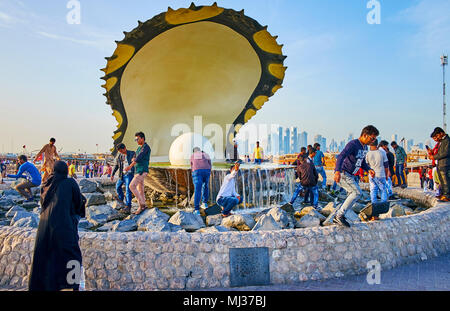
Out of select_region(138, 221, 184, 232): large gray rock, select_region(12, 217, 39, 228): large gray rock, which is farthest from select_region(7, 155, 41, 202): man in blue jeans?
select_region(138, 221, 184, 232): large gray rock

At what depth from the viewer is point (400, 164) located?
10.1 m

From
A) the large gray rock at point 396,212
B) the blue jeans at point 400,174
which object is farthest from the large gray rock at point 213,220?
the blue jeans at point 400,174

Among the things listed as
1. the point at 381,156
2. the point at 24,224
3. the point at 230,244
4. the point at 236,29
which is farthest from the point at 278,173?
the point at 24,224

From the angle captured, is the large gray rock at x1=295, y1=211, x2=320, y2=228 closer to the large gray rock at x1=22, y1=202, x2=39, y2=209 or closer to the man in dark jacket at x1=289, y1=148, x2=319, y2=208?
the man in dark jacket at x1=289, y1=148, x2=319, y2=208

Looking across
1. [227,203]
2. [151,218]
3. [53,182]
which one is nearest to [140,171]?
[151,218]

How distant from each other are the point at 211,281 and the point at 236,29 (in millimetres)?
8211

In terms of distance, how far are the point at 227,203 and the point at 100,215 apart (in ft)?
8.39

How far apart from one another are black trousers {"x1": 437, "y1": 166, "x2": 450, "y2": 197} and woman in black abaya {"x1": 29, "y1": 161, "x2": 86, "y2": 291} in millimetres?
7104

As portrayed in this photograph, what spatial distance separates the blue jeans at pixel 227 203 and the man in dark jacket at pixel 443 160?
14.5ft

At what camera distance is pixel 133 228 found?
17.4 feet

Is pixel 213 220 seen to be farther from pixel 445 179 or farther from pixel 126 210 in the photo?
pixel 445 179
